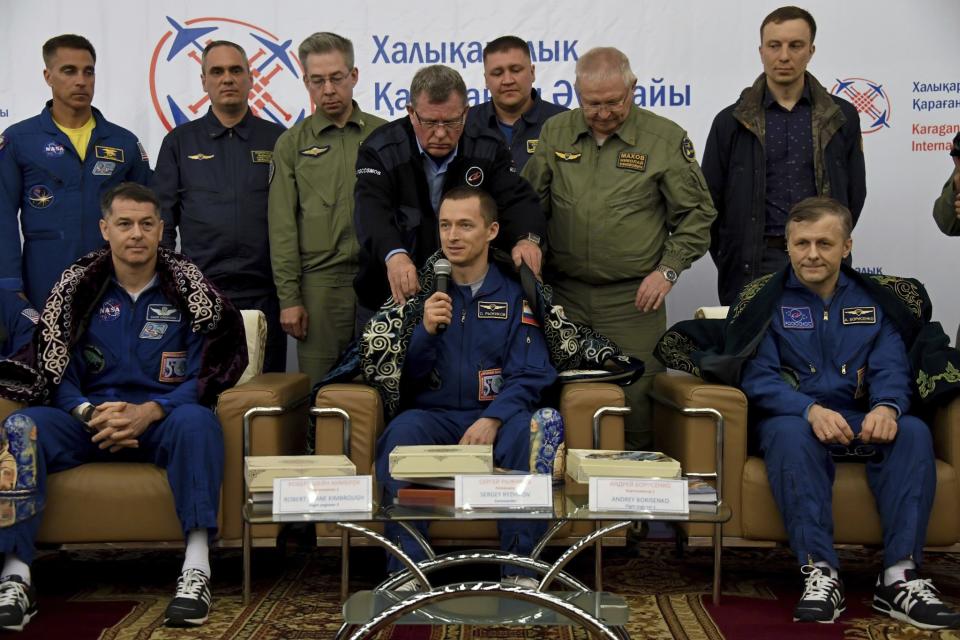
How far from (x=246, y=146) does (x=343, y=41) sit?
0.62 m

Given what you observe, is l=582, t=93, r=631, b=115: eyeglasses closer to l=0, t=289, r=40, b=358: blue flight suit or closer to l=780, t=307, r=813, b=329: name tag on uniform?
l=780, t=307, r=813, b=329: name tag on uniform

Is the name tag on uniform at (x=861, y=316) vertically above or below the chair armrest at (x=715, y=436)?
above

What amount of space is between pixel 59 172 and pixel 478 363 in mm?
2113

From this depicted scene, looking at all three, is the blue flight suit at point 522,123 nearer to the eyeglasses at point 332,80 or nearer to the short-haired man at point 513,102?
the short-haired man at point 513,102

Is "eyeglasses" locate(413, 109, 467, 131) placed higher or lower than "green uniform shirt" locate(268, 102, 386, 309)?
higher

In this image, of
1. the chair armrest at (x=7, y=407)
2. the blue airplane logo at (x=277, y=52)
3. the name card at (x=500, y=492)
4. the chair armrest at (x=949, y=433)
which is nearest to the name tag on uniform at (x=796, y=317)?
the chair armrest at (x=949, y=433)

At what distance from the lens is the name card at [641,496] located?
285cm

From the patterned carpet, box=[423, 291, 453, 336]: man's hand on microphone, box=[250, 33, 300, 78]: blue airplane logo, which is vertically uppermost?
box=[250, 33, 300, 78]: blue airplane logo

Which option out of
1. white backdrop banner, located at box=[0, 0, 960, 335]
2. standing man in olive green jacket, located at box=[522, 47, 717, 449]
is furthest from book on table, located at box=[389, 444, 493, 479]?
white backdrop banner, located at box=[0, 0, 960, 335]

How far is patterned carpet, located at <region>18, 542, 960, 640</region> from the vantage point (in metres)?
3.43

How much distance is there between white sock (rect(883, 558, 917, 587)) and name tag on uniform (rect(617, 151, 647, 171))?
1788mm

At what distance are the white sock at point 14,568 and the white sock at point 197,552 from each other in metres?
0.45

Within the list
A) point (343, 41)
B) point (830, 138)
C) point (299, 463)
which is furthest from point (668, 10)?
point (299, 463)

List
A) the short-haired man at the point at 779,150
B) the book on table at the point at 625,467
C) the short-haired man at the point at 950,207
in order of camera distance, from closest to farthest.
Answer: the book on table at the point at 625,467 → the short-haired man at the point at 950,207 → the short-haired man at the point at 779,150
